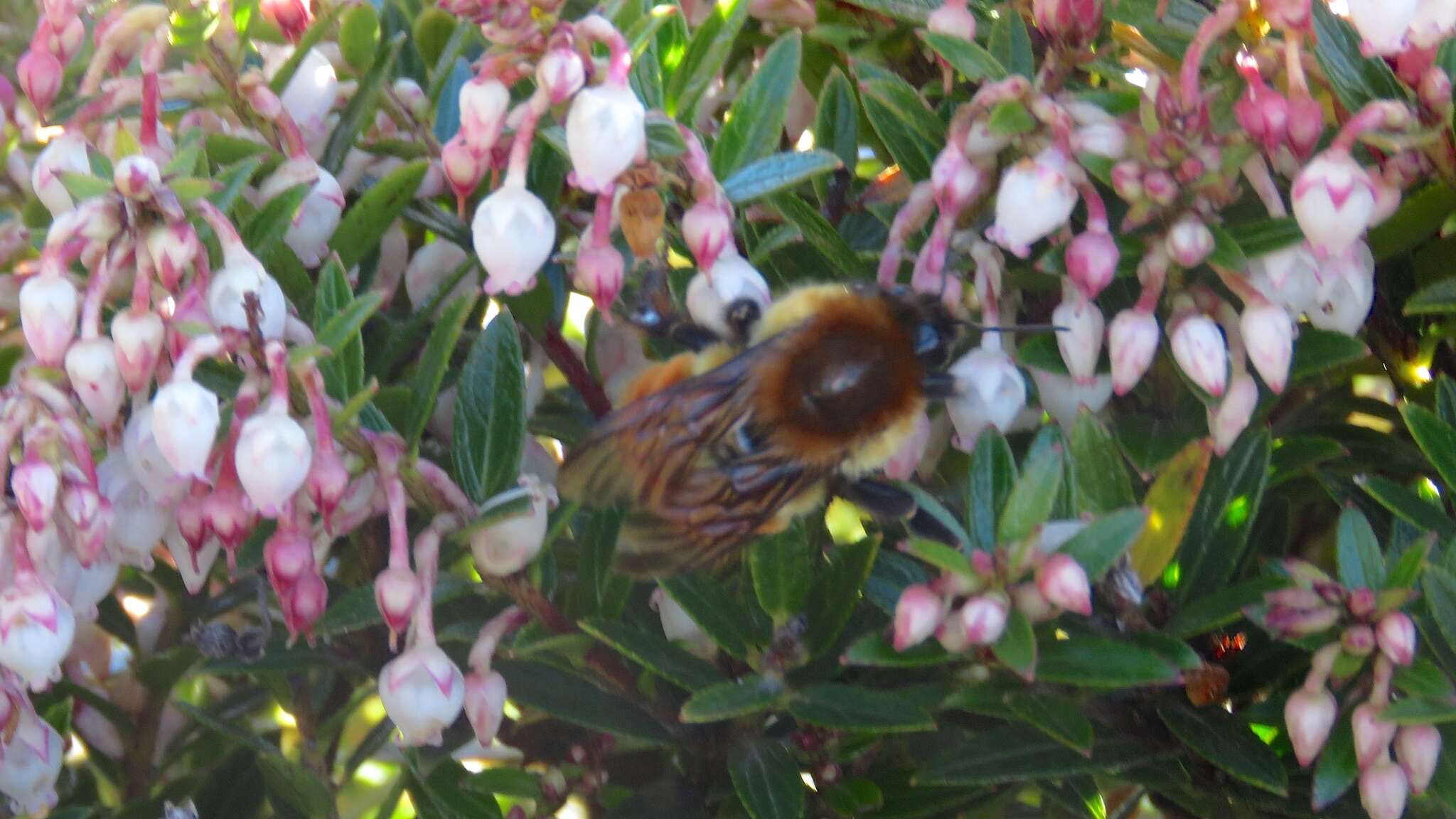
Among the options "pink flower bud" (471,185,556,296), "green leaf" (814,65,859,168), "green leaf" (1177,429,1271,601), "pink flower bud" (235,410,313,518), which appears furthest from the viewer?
"green leaf" (814,65,859,168)

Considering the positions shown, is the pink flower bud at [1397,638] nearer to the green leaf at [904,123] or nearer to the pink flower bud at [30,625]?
the green leaf at [904,123]

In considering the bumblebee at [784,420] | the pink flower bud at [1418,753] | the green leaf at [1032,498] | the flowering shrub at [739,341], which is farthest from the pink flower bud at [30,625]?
the pink flower bud at [1418,753]

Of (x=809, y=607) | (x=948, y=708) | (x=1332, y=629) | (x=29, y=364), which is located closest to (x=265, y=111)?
(x=29, y=364)

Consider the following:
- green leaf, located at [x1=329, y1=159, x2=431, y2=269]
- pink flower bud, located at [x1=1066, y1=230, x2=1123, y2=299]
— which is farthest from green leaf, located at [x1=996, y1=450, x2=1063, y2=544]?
green leaf, located at [x1=329, y1=159, x2=431, y2=269]

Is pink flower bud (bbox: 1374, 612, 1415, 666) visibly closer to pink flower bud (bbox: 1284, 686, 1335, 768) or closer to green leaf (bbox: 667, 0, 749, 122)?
pink flower bud (bbox: 1284, 686, 1335, 768)

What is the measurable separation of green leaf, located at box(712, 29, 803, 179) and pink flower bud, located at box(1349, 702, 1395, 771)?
0.53 metres

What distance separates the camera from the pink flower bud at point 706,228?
88 centimetres

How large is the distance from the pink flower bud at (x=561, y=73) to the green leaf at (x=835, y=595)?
36cm

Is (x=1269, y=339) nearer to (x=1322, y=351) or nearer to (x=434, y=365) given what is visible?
(x=1322, y=351)

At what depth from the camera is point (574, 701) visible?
3.36ft

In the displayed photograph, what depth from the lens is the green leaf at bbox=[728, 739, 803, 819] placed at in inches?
37.1

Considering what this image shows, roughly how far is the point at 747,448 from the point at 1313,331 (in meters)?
0.39

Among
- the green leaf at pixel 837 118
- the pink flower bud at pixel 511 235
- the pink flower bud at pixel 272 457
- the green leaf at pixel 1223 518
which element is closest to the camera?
the pink flower bud at pixel 272 457

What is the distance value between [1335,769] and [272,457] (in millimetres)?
659
